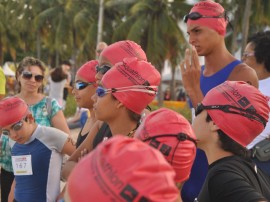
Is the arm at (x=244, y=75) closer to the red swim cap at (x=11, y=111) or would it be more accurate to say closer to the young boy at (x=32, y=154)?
the young boy at (x=32, y=154)

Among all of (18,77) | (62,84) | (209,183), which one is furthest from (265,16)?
(209,183)

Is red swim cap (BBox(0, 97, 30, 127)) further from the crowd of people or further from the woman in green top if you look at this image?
the woman in green top

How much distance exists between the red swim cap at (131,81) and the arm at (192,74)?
0.73ft

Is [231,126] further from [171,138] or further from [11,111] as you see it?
[11,111]

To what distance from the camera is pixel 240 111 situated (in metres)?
2.21

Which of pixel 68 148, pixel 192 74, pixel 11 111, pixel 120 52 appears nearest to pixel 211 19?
pixel 192 74

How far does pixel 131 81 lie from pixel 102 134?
1.61 feet

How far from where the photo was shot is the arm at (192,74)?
2.66 m

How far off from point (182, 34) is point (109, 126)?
26603mm

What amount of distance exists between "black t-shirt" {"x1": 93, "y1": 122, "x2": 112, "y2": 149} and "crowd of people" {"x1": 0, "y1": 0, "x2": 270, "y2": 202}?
0.01m

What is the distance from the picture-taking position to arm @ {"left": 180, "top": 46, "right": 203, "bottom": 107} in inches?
105

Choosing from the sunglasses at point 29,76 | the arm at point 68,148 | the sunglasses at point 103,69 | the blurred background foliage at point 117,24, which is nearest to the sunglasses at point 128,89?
the sunglasses at point 103,69

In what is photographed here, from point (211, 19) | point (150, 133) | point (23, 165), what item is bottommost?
point (23, 165)

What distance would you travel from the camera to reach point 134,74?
2.52 m
